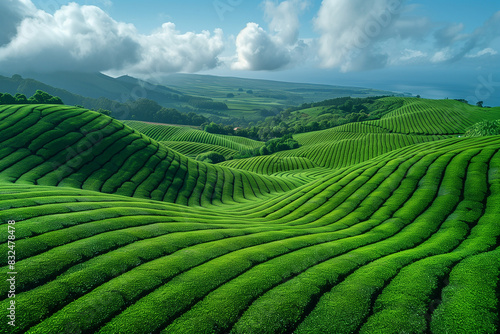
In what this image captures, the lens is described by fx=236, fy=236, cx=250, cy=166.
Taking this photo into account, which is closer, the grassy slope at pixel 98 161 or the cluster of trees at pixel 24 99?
the grassy slope at pixel 98 161

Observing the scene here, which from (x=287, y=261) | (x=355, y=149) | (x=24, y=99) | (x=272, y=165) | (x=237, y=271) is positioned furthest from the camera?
(x=355, y=149)

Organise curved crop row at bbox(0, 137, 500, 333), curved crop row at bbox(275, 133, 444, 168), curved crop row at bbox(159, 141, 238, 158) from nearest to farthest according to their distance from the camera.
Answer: curved crop row at bbox(0, 137, 500, 333), curved crop row at bbox(275, 133, 444, 168), curved crop row at bbox(159, 141, 238, 158)

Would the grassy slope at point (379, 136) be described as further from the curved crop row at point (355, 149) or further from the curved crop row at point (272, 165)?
the curved crop row at point (272, 165)

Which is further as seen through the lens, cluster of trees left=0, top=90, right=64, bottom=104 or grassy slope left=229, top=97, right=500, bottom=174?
grassy slope left=229, top=97, right=500, bottom=174

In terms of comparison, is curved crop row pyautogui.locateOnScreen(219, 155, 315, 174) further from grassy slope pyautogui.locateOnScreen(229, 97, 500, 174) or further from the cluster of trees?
the cluster of trees

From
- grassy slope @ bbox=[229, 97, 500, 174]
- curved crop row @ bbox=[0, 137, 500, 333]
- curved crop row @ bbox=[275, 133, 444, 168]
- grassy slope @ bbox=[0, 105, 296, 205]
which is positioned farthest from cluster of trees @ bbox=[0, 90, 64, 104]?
curved crop row @ bbox=[275, 133, 444, 168]

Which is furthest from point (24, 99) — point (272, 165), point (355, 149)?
point (355, 149)

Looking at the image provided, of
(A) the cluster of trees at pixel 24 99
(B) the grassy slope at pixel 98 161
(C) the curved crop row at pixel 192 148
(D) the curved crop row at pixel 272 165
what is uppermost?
(A) the cluster of trees at pixel 24 99

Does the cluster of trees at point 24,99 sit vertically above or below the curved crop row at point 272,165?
above

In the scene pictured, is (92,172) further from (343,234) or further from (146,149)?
(343,234)

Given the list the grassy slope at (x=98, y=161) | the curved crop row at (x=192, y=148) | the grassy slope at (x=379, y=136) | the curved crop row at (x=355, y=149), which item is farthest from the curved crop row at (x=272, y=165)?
the grassy slope at (x=98, y=161)

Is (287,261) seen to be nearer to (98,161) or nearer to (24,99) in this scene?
(98,161)
